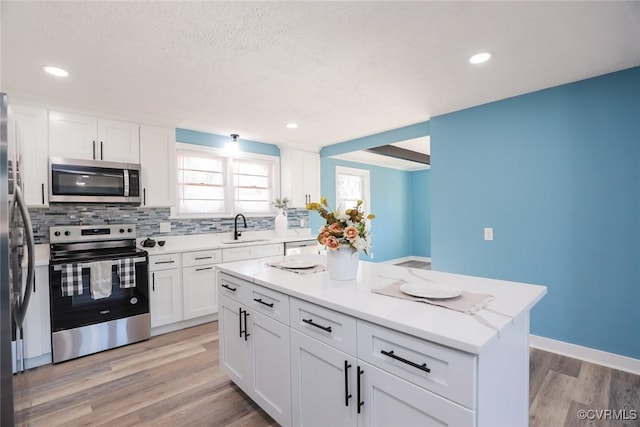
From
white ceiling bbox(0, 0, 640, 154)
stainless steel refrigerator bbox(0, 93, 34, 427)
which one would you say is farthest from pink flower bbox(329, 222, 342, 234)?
stainless steel refrigerator bbox(0, 93, 34, 427)

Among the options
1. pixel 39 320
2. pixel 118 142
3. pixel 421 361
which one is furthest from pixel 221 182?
pixel 421 361

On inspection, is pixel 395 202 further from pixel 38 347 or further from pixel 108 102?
pixel 38 347

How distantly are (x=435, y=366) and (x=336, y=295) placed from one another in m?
0.55

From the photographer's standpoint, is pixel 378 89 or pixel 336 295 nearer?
pixel 336 295

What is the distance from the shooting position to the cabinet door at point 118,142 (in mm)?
3168

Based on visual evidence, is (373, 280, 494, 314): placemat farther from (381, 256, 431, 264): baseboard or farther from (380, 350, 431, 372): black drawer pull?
(381, 256, 431, 264): baseboard

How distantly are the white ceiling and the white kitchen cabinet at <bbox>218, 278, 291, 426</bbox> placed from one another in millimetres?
1544

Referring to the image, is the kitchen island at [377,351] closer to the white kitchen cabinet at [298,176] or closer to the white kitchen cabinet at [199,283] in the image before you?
the white kitchen cabinet at [199,283]

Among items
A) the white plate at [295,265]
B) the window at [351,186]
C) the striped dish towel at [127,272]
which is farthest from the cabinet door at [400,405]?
the window at [351,186]

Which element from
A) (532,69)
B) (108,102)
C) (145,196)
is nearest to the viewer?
(532,69)

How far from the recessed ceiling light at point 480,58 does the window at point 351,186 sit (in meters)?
3.75

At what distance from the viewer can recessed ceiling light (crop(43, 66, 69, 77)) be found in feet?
7.26

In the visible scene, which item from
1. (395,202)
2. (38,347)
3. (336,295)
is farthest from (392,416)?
(395,202)

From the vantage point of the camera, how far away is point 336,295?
57.2 inches
